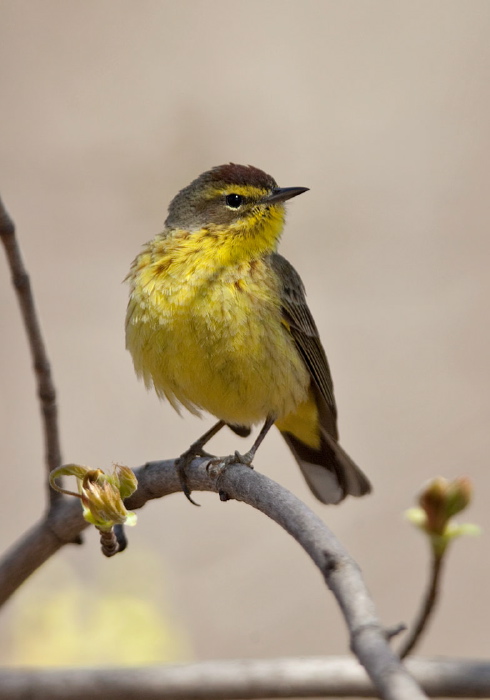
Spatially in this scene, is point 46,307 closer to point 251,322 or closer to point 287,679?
point 251,322

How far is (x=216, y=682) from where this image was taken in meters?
1.91

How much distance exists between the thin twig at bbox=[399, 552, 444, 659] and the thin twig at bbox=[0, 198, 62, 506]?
1757 millimetres

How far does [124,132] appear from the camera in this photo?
666cm

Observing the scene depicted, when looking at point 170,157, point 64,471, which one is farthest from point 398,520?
point 64,471

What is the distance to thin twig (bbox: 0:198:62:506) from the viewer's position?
2.97m

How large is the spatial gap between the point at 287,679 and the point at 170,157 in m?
5.07

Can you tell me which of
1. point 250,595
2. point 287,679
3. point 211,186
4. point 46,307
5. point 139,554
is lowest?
point 250,595

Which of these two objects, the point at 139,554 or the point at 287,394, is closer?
the point at 287,394

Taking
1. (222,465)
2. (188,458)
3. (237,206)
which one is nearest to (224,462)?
(222,465)

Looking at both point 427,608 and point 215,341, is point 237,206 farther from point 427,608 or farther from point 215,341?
point 427,608

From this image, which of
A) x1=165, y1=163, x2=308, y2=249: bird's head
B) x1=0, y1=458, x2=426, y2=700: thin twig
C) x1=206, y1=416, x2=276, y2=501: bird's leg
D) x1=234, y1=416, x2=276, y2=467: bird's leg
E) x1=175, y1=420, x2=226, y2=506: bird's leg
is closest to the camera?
x1=0, y1=458, x2=426, y2=700: thin twig

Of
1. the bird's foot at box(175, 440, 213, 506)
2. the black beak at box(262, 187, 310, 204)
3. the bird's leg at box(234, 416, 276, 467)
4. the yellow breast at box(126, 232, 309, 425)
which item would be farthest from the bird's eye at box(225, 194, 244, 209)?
the bird's foot at box(175, 440, 213, 506)

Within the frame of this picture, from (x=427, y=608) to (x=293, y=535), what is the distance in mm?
470

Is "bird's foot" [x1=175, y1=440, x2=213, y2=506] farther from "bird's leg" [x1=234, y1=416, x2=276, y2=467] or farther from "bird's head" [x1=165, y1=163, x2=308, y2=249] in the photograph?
"bird's head" [x1=165, y1=163, x2=308, y2=249]
